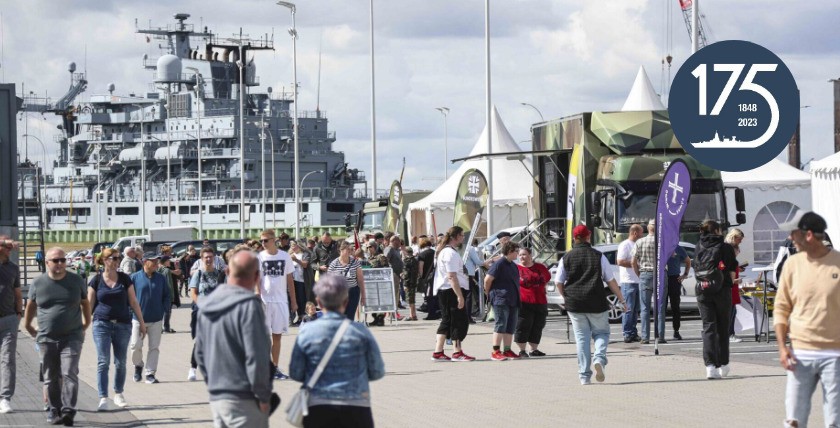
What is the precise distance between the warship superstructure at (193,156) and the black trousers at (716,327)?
8178cm

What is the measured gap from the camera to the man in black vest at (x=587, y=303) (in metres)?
14.4

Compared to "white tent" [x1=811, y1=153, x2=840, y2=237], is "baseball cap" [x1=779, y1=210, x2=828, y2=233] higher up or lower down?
lower down

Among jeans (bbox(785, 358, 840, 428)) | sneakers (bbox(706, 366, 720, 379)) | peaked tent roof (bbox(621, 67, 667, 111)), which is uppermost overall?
peaked tent roof (bbox(621, 67, 667, 111))

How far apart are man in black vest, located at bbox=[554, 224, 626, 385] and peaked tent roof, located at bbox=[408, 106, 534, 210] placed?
28.6 meters

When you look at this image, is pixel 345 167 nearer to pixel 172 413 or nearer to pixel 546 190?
pixel 546 190

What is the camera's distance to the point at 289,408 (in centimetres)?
716

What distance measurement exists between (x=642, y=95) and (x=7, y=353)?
94.3 feet

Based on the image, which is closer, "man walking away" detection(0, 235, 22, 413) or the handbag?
the handbag

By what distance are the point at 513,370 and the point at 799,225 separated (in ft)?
27.0

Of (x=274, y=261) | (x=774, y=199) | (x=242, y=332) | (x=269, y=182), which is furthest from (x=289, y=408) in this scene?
(x=269, y=182)

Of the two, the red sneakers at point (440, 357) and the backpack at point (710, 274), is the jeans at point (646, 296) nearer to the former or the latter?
the red sneakers at point (440, 357)

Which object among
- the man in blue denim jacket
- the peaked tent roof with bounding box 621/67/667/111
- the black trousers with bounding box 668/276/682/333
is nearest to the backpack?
the black trousers with bounding box 668/276/682/333

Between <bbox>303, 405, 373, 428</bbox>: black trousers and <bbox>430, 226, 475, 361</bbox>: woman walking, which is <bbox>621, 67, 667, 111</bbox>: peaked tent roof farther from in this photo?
<bbox>303, 405, 373, 428</bbox>: black trousers

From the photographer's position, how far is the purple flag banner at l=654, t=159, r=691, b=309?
1680 cm
